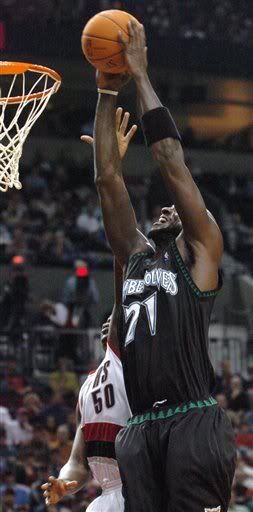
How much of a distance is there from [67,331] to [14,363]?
3.81 feet

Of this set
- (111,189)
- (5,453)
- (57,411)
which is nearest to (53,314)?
(57,411)

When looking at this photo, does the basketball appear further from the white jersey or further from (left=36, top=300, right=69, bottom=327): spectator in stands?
(left=36, top=300, right=69, bottom=327): spectator in stands

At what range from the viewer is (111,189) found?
19.5ft

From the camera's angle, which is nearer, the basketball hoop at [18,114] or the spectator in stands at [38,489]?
the basketball hoop at [18,114]

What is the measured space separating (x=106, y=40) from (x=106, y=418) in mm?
2323

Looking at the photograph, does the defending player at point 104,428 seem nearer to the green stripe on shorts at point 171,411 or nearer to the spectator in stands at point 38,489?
the green stripe on shorts at point 171,411

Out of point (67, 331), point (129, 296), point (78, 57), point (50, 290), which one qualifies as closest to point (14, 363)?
point (67, 331)

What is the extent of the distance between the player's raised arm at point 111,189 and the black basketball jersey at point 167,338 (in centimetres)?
31

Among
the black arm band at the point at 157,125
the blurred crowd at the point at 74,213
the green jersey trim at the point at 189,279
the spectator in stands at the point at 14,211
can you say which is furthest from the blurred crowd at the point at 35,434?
the black arm band at the point at 157,125

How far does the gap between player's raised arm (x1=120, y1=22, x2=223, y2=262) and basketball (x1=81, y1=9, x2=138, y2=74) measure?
0.05 meters

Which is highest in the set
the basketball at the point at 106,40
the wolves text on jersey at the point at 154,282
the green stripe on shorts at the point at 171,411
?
the basketball at the point at 106,40

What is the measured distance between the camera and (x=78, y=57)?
2297cm

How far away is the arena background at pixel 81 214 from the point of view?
1557 centimetres

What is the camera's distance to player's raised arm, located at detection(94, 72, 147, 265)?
5922 mm
